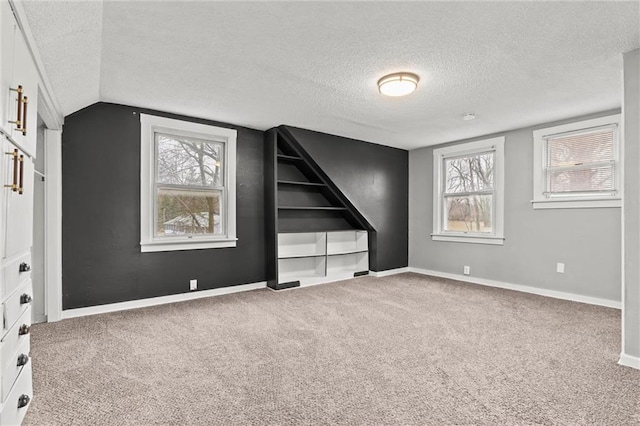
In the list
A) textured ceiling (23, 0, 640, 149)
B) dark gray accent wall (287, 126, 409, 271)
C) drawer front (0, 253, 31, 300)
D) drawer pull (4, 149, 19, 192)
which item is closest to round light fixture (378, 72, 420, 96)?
textured ceiling (23, 0, 640, 149)

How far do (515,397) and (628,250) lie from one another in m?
1.38

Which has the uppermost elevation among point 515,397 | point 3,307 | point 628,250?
point 628,250

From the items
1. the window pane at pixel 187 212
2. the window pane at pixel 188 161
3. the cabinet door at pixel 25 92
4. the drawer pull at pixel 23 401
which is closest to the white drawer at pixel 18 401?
the drawer pull at pixel 23 401

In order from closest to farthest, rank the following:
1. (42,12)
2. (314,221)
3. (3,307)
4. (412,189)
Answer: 1. (3,307)
2. (42,12)
3. (314,221)
4. (412,189)

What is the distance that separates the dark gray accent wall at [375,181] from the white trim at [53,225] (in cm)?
261

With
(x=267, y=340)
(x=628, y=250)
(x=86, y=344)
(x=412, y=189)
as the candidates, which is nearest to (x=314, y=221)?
(x=412, y=189)

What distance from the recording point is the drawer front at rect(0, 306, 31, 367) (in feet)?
5.05

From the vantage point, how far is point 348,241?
5785mm

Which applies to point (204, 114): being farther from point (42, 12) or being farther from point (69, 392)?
point (69, 392)

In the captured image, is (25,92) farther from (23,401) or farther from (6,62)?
(23,401)

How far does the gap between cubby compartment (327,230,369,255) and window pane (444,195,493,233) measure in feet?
4.55

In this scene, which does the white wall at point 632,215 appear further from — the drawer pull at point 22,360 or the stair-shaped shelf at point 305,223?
the drawer pull at point 22,360

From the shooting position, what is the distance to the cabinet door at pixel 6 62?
1443 mm

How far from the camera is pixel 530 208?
455 cm
